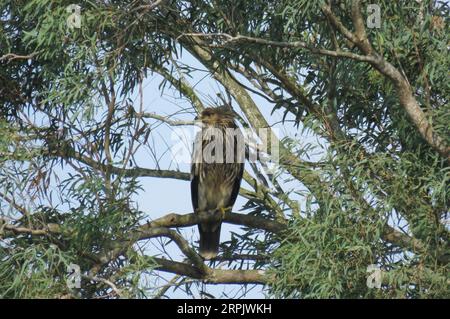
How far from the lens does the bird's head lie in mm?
10211

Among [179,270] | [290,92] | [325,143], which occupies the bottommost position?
[179,270]

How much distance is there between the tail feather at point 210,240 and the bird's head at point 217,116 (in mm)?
723

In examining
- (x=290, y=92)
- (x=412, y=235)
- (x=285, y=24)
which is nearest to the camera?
(x=412, y=235)

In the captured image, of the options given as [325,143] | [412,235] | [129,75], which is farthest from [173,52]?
[412,235]

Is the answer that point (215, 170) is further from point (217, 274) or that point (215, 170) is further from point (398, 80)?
point (398, 80)

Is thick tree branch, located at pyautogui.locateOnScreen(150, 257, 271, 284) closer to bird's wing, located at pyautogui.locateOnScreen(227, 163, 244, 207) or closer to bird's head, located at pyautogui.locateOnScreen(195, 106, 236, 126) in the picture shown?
bird's wing, located at pyautogui.locateOnScreen(227, 163, 244, 207)

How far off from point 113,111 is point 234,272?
4.55 feet

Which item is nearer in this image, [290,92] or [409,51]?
[409,51]

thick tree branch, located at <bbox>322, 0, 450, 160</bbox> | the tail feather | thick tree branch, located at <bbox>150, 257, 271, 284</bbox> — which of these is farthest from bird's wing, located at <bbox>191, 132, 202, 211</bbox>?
thick tree branch, located at <bbox>322, 0, 450, 160</bbox>

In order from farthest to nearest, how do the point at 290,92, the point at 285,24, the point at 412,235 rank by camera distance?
the point at 290,92, the point at 285,24, the point at 412,235

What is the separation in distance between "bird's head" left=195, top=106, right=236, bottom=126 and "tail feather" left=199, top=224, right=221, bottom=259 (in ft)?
2.37

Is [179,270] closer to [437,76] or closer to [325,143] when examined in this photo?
[325,143]

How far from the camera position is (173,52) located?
9.52m

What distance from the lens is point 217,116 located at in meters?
10.2
